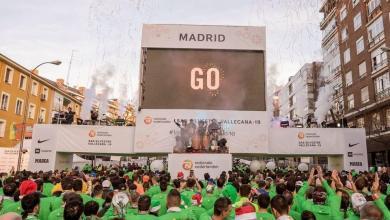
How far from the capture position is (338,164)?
25266mm

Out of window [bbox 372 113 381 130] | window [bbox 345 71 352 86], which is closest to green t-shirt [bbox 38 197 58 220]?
window [bbox 372 113 381 130]

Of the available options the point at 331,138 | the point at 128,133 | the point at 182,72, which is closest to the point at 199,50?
the point at 182,72

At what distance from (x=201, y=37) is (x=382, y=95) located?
23766 millimetres

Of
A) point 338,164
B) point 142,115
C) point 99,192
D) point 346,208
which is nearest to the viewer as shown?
point 346,208

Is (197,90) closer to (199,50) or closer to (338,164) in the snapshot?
(199,50)

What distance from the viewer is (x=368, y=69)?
41.1 meters

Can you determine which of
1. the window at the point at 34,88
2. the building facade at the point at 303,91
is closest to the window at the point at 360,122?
the building facade at the point at 303,91

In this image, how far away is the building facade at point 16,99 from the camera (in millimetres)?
41344

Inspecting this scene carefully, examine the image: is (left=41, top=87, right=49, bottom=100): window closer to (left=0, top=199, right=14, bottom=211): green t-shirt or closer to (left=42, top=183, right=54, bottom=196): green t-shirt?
(left=42, top=183, right=54, bottom=196): green t-shirt

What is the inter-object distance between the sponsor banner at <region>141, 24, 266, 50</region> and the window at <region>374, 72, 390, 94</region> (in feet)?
64.9

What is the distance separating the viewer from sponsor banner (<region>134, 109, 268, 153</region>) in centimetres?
2334

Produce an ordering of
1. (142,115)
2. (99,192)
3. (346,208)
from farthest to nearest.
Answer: (142,115) < (99,192) < (346,208)

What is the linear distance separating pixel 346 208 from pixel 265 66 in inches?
726

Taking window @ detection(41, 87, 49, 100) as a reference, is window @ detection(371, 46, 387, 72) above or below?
above
